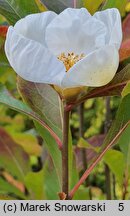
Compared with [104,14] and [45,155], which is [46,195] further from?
[104,14]

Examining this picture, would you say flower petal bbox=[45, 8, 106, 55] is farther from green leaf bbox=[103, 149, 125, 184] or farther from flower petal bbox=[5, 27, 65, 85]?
green leaf bbox=[103, 149, 125, 184]

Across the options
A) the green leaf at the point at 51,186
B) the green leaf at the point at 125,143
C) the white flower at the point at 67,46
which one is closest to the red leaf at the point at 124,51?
the white flower at the point at 67,46

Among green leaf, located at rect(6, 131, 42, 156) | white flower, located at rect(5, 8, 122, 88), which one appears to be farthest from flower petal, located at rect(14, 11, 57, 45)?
green leaf, located at rect(6, 131, 42, 156)

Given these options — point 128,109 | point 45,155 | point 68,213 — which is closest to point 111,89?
point 128,109

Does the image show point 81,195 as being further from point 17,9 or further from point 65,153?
point 17,9

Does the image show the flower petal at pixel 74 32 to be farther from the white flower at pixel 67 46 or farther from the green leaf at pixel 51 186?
the green leaf at pixel 51 186

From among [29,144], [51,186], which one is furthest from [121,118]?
[29,144]
